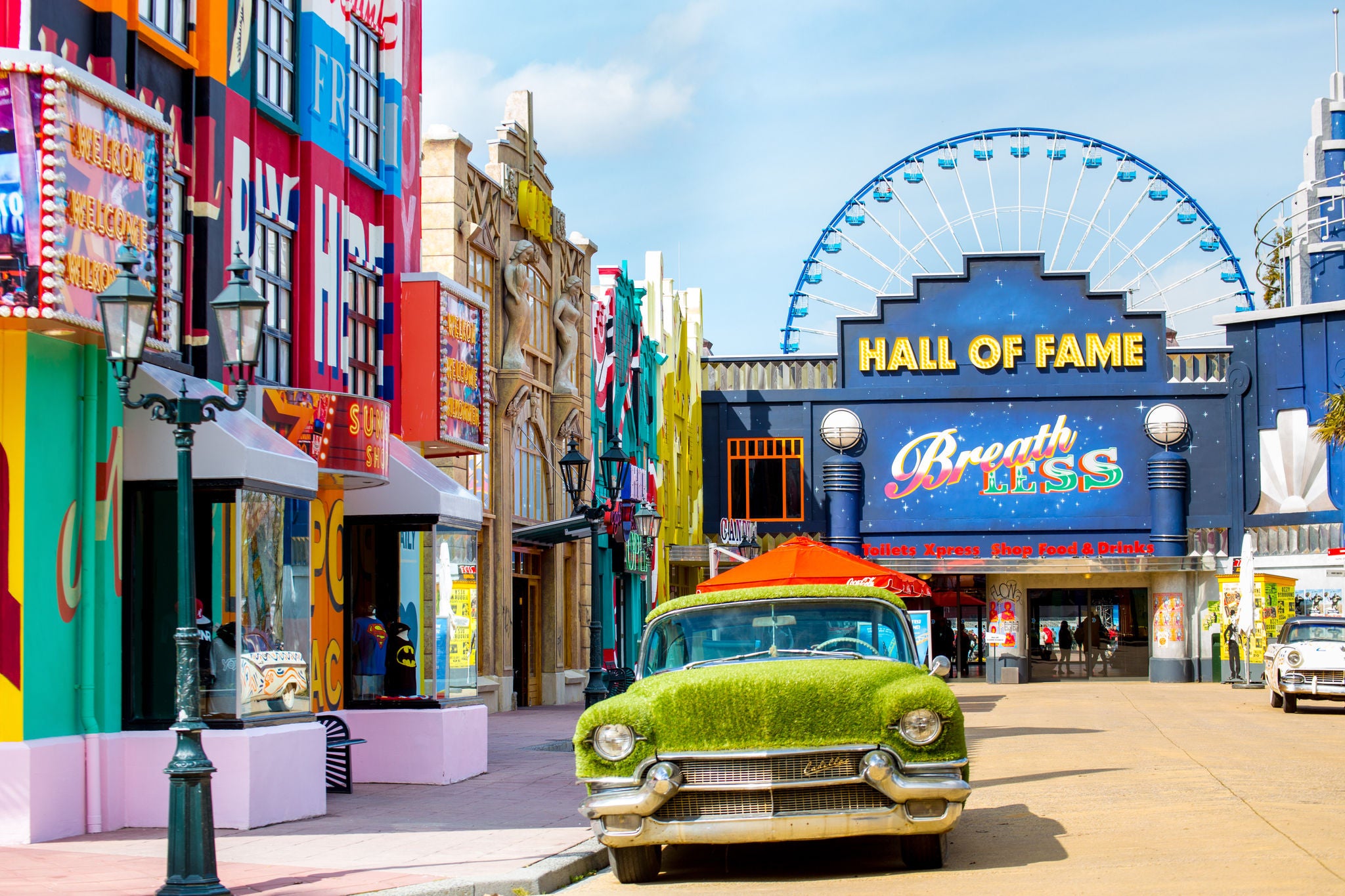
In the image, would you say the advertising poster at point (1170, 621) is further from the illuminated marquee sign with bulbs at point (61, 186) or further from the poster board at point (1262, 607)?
the illuminated marquee sign with bulbs at point (61, 186)

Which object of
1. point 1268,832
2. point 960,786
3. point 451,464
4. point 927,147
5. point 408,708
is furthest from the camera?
point 927,147

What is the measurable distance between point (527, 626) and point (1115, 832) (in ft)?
63.6

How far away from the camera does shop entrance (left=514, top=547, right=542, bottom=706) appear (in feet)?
94.3

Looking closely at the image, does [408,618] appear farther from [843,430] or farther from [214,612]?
[843,430]

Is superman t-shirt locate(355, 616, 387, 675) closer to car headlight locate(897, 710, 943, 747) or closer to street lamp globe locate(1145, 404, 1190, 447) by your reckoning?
car headlight locate(897, 710, 943, 747)

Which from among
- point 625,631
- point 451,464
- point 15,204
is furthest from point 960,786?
point 625,631

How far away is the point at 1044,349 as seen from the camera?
146 feet

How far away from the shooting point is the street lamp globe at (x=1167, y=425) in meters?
43.5

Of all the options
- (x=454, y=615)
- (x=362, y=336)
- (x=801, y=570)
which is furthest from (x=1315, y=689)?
(x=362, y=336)

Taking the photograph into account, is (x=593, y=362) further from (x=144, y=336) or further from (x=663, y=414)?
(x=144, y=336)

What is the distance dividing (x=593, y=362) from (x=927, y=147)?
22.1 m

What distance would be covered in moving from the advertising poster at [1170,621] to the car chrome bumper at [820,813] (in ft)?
115

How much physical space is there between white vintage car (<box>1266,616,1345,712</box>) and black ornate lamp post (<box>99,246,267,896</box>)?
20.2 metres

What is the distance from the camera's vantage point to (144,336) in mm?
9320
